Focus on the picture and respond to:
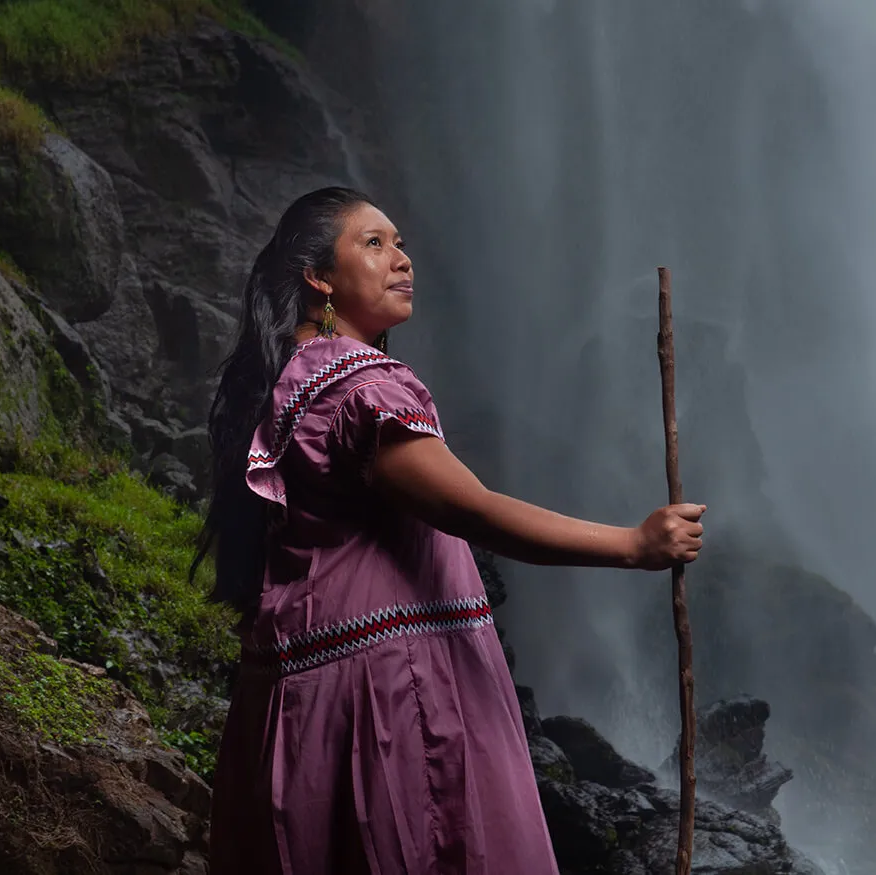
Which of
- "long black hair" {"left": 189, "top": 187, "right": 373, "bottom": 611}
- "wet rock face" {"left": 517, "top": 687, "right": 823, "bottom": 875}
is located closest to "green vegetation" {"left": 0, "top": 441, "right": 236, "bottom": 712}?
"wet rock face" {"left": 517, "top": 687, "right": 823, "bottom": 875}

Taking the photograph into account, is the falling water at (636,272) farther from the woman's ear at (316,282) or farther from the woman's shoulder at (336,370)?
the woman's shoulder at (336,370)

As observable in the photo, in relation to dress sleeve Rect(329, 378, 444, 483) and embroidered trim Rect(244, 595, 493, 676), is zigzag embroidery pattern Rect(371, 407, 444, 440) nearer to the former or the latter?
dress sleeve Rect(329, 378, 444, 483)

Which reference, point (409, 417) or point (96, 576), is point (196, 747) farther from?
point (409, 417)

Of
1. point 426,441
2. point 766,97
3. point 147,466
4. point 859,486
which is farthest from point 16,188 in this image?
point 859,486

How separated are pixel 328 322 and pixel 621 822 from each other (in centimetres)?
577

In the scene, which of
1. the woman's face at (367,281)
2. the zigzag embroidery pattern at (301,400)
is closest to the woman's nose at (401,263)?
the woman's face at (367,281)

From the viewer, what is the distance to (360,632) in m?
1.30

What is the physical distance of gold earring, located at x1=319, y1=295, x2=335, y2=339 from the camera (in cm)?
153

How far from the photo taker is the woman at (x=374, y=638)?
1.25 m

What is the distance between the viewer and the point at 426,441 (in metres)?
1.30

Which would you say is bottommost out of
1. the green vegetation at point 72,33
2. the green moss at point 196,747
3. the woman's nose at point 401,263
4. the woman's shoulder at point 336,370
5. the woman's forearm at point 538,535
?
the green moss at point 196,747

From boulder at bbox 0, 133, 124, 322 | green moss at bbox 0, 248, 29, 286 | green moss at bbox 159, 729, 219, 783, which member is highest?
boulder at bbox 0, 133, 124, 322

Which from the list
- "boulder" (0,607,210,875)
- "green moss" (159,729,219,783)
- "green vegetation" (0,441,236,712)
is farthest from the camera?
"green vegetation" (0,441,236,712)

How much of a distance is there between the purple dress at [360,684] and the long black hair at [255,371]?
10 cm
